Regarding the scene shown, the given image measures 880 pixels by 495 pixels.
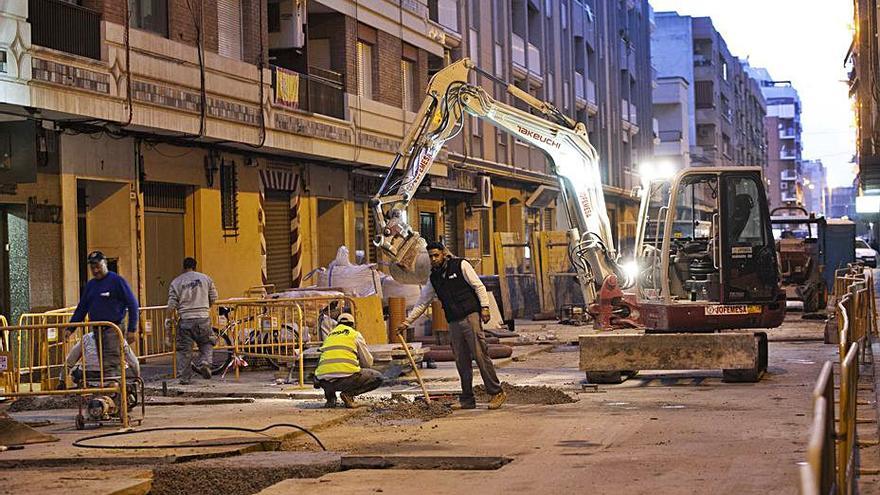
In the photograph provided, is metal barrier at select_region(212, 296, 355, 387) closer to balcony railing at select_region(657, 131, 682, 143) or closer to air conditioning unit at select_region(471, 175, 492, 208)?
air conditioning unit at select_region(471, 175, 492, 208)

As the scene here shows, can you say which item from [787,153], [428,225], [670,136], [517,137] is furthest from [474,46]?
[787,153]

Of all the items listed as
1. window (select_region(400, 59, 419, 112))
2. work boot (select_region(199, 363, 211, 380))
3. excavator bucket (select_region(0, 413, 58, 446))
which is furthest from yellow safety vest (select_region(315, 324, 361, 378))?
window (select_region(400, 59, 419, 112))

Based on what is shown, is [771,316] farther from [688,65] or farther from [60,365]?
[688,65]

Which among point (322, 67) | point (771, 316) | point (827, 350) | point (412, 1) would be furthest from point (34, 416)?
point (412, 1)

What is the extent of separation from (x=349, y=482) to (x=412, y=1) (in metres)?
24.9

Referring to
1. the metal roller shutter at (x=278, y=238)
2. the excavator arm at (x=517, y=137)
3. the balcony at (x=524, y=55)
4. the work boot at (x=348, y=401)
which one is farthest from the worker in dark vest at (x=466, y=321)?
the balcony at (x=524, y=55)

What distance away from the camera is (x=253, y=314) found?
19219mm

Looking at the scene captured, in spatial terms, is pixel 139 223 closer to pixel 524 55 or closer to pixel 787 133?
pixel 524 55

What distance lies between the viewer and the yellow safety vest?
14641 millimetres

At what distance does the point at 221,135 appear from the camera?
2330 centimetres

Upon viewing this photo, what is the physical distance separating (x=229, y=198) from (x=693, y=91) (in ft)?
214

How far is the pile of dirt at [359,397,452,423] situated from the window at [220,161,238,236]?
34.6 feet

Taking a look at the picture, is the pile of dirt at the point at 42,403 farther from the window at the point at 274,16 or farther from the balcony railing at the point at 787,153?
the balcony railing at the point at 787,153

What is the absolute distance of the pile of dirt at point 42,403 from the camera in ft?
51.1
